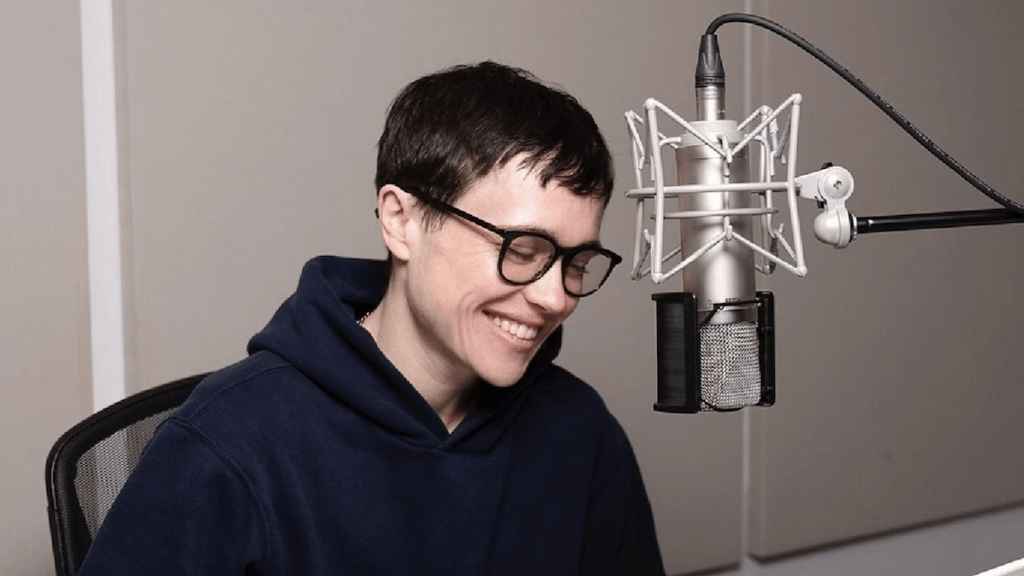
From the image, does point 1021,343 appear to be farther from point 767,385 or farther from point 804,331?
point 767,385

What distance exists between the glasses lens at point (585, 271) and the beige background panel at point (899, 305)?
4.01ft

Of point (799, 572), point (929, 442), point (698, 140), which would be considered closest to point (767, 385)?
point (698, 140)

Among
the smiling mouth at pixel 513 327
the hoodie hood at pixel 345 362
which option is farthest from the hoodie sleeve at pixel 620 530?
the smiling mouth at pixel 513 327

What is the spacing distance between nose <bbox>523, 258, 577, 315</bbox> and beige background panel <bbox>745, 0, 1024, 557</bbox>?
1293 mm

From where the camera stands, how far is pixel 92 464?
49.2 inches

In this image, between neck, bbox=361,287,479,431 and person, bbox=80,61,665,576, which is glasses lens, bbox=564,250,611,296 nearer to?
person, bbox=80,61,665,576

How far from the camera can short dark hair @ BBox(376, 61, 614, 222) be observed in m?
1.27

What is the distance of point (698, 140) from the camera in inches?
33.8

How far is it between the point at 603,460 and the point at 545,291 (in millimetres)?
460

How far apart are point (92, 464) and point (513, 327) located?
0.48 metres

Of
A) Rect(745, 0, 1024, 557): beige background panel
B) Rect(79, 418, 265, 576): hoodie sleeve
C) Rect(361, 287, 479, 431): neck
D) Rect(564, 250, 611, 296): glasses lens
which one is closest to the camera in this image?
Rect(79, 418, 265, 576): hoodie sleeve

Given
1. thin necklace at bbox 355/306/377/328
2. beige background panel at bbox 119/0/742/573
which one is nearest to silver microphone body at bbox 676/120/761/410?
thin necklace at bbox 355/306/377/328

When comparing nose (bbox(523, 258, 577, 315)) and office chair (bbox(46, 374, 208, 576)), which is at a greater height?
nose (bbox(523, 258, 577, 315))

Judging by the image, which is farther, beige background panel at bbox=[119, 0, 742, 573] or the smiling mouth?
beige background panel at bbox=[119, 0, 742, 573]
